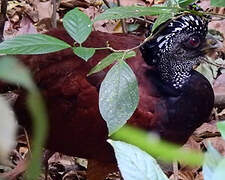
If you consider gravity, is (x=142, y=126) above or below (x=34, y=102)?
below

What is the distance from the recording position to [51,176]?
2963 mm

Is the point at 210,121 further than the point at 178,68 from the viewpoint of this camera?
Yes

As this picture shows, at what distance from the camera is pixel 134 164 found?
64cm

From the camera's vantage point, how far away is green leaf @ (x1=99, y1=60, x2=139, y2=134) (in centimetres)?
121

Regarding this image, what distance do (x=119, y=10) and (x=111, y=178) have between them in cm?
178

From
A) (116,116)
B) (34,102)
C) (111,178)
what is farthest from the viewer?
(111,178)

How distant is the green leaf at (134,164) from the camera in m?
0.63

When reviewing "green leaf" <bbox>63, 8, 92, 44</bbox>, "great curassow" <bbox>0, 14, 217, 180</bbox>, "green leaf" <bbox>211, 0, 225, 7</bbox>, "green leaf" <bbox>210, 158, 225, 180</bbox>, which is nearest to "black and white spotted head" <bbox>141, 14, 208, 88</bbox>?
"great curassow" <bbox>0, 14, 217, 180</bbox>

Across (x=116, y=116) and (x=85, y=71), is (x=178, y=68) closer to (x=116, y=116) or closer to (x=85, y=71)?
(x=85, y=71)

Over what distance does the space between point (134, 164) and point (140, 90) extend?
1.57 meters

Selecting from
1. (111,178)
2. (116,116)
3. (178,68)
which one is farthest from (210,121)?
(116,116)

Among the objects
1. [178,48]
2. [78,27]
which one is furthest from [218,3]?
[178,48]

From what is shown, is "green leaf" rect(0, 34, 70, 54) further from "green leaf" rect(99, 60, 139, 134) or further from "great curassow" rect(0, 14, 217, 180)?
"great curassow" rect(0, 14, 217, 180)

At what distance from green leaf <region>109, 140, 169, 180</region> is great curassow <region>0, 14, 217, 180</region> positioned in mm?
1315
